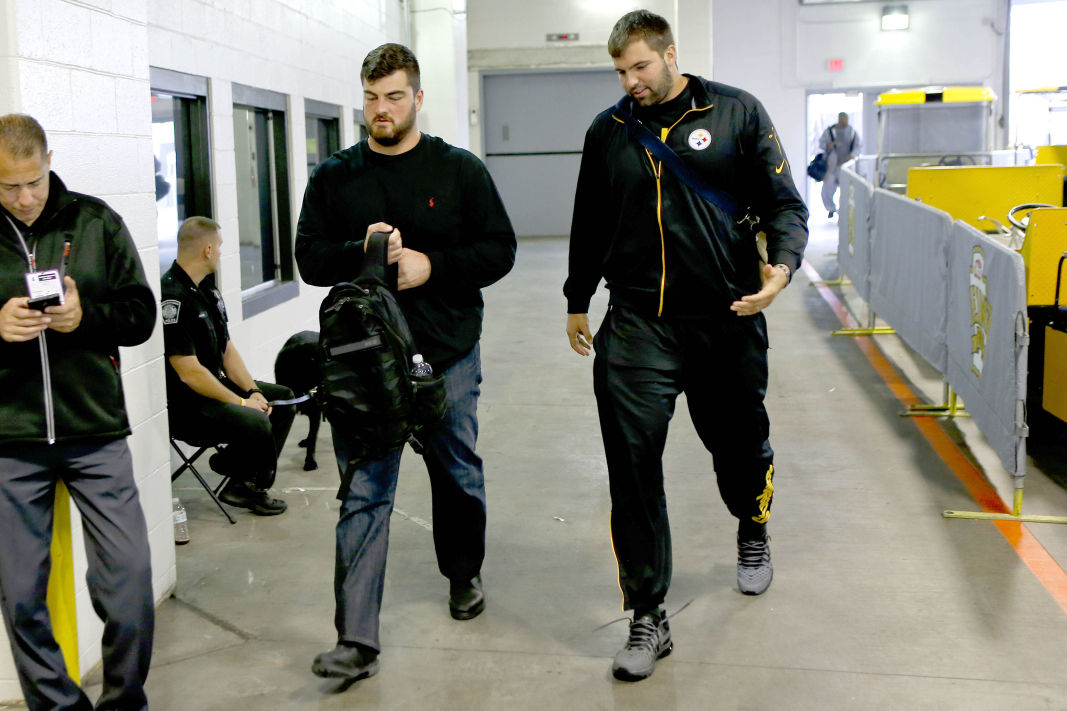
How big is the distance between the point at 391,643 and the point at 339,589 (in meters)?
0.50

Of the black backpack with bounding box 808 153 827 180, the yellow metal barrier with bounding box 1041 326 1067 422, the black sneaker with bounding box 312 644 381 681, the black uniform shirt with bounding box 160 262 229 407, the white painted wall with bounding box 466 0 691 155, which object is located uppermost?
the white painted wall with bounding box 466 0 691 155

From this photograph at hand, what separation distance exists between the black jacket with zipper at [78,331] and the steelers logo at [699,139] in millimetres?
1739

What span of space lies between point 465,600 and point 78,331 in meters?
1.76

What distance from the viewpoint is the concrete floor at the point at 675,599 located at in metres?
3.61

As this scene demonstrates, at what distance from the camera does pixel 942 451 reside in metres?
6.36

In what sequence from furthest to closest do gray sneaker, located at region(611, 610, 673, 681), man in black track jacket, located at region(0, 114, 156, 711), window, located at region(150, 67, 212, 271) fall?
window, located at region(150, 67, 212, 271), gray sneaker, located at region(611, 610, 673, 681), man in black track jacket, located at region(0, 114, 156, 711)

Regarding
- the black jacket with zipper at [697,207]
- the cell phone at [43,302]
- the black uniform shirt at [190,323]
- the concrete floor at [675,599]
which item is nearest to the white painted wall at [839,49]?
the concrete floor at [675,599]

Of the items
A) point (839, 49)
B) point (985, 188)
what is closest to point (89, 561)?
point (985, 188)

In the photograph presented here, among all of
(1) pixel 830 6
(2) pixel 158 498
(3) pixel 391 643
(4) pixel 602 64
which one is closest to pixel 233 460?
(2) pixel 158 498

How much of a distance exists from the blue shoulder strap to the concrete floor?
1491 mm

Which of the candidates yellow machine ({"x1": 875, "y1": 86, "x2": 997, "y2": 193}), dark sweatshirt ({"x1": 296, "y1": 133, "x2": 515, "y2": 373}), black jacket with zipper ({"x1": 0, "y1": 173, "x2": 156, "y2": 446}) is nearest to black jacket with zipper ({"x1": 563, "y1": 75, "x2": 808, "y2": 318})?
dark sweatshirt ({"x1": 296, "y1": 133, "x2": 515, "y2": 373})

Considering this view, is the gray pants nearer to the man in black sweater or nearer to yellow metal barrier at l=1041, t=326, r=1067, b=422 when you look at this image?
the man in black sweater

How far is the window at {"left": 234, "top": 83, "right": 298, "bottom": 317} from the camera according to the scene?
27.2 ft

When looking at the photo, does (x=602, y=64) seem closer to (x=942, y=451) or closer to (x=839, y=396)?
(x=839, y=396)
